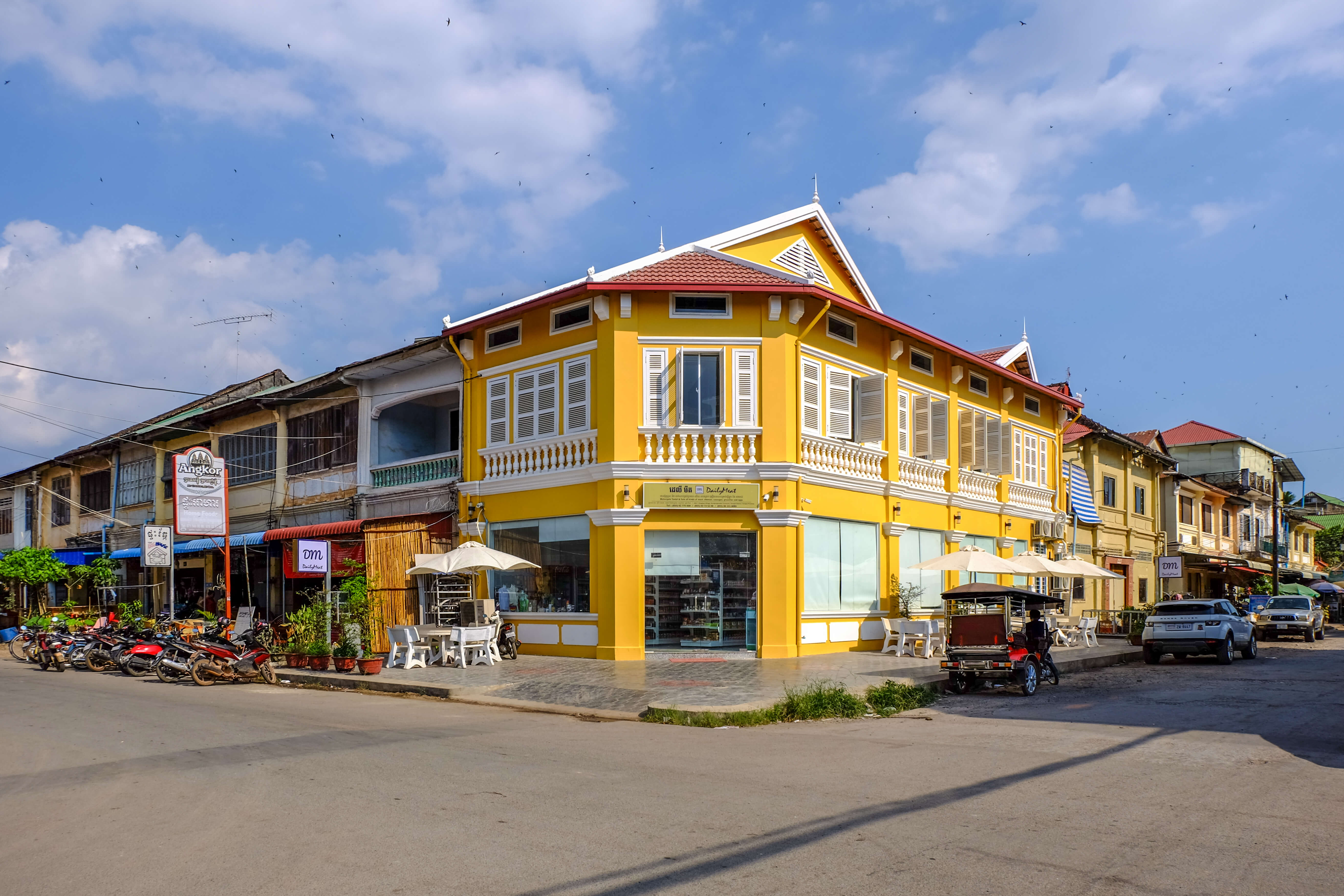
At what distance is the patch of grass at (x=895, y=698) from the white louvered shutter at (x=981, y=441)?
41.6 feet

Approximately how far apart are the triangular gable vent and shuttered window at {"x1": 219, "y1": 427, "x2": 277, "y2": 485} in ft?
47.7

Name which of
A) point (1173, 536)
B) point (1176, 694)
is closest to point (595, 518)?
point (1176, 694)

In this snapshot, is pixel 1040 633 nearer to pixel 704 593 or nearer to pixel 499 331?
pixel 704 593

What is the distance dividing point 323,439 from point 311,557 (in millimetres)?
7697

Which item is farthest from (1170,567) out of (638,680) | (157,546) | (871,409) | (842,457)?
(157,546)

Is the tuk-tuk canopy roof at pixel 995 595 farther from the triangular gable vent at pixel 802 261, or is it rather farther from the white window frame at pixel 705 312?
the triangular gable vent at pixel 802 261

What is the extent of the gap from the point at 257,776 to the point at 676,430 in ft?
41.4

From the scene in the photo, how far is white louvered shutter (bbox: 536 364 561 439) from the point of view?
2195 cm

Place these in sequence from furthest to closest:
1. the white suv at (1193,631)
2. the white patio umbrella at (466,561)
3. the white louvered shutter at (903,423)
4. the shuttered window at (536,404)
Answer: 1. the white louvered shutter at (903,423)
2. the white suv at (1193,631)
3. the shuttered window at (536,404)
4. the white patio umbrella at (466,561)

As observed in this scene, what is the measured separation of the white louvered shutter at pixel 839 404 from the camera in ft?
73.4

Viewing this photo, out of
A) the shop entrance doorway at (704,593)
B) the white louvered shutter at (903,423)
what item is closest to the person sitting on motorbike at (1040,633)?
the shop entrance doorway at (704,593)

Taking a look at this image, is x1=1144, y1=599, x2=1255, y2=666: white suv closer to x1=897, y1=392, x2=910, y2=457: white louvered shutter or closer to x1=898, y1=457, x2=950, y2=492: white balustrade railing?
x1=898, y1=457, x2=950, y2=492: white balustrade railing

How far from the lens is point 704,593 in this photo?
Result: 2078cm

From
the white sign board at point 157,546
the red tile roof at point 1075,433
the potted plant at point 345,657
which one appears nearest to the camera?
the potted plant at point 345,657
